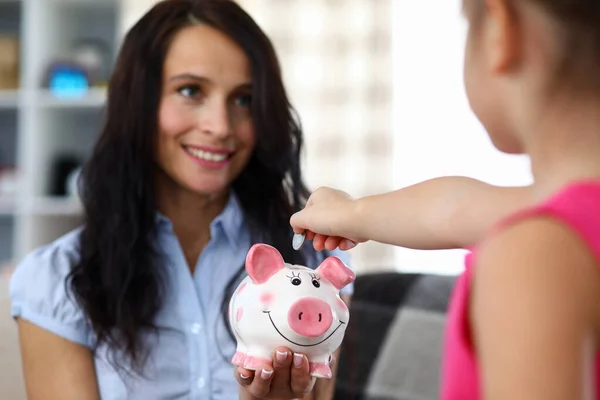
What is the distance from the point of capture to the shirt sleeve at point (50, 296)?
1418 mm

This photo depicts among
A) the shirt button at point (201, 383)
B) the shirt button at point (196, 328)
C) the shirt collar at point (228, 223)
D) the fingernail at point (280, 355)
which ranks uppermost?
the shirt collar at point (228, 223)

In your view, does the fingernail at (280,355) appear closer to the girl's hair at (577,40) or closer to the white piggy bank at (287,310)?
the white piggy bank at (287,310)

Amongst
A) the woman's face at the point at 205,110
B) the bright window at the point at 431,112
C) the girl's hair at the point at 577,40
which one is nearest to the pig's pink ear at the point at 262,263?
the girl's hair at the point at 577,40

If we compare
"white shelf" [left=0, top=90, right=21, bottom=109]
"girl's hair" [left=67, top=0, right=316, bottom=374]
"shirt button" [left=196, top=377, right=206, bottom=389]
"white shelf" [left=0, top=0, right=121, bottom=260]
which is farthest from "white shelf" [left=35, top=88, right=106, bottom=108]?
"shirt button" [left=196, top=377, right=206, bottom=389]

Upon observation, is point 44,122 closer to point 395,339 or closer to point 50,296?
point 395,339

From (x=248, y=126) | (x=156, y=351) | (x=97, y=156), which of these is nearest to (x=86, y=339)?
(x=156, y=351)

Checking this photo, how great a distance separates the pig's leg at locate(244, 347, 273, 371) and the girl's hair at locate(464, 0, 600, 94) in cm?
48

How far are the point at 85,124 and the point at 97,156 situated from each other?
2487 mm

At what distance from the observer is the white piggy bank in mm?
876

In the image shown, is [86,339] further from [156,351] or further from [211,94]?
[211,94]

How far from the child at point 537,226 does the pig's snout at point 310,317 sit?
299 millimetres


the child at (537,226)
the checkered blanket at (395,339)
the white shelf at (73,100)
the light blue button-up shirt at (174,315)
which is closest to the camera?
the child at (537,226)

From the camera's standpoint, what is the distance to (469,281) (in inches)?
21.3

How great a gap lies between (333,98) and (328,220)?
3.02 metres
